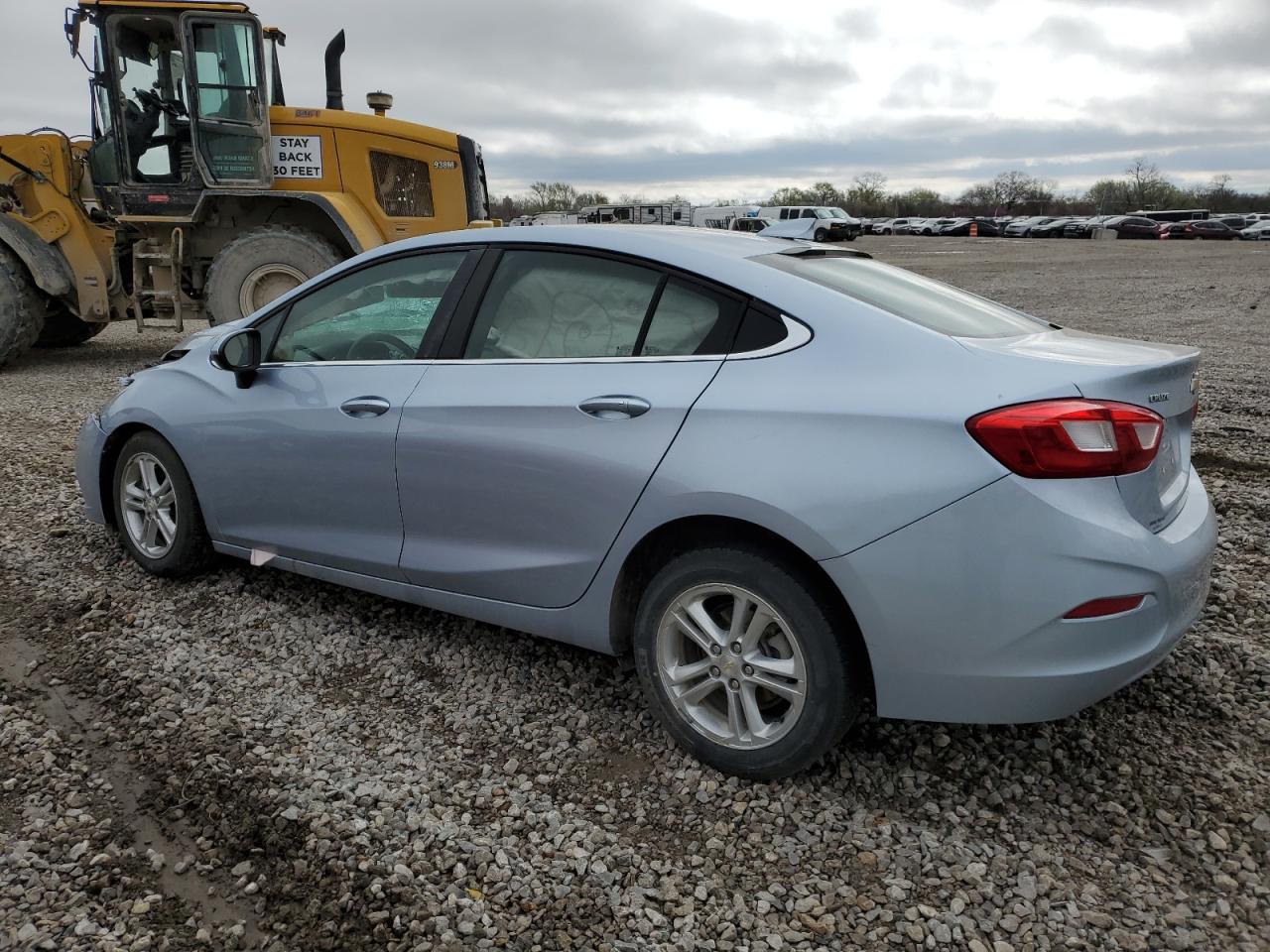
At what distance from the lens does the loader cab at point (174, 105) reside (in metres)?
9.39

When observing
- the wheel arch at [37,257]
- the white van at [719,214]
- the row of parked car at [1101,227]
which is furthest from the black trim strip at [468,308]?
the white van at [719,214]

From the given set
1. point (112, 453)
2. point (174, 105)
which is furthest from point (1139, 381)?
point (174, 105)

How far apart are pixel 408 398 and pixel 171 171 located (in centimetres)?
814

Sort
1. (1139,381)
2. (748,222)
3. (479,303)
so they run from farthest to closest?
(748,222) < (479,303) < (1139,381)

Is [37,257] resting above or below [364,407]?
above

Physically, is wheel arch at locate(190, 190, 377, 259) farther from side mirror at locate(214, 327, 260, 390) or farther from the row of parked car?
the row of parked car

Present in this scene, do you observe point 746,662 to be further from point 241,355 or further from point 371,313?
point 241,355

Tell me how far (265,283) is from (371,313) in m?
6.76

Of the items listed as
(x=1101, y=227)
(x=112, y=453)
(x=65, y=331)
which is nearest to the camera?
(x=112, y=453)

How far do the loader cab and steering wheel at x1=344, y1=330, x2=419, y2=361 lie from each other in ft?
23.3

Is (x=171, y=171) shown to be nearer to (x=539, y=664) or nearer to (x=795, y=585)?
(x=539, y=664)

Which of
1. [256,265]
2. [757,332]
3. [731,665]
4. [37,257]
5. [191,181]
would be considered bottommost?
[731,665]

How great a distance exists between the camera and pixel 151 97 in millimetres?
9711

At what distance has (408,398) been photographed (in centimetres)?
343
